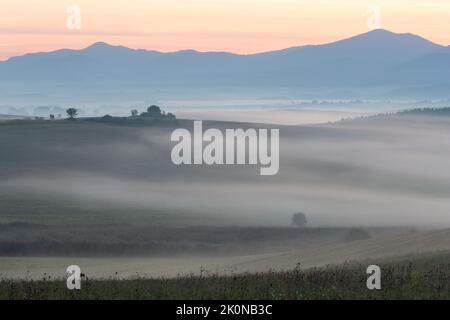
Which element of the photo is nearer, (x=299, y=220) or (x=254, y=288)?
(x=254, y=288)

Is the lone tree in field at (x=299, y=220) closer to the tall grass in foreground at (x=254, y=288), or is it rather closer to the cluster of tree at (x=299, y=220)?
the cluster of tree at (x=299, y=220)

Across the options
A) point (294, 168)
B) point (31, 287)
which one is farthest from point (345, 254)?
point (294, 168)

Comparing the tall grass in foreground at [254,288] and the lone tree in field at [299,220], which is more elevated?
the lone tree in field at [299,220]

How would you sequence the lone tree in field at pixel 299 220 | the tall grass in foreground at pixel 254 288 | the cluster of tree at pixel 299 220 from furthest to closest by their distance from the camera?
the lone tree in field at pixel 299 220, the cluster of tree at pixel 299 220, the tall grass in foreground at pixel 254 288

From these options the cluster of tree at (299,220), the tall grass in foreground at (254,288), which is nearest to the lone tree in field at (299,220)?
the cluster of tree at (299,220)

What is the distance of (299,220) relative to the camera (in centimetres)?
12075

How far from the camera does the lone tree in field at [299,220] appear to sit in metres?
117

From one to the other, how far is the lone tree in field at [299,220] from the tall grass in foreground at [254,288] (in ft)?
300

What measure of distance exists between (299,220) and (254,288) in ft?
326

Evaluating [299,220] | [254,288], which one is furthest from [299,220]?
[254,288]

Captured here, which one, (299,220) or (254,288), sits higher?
(299,220)

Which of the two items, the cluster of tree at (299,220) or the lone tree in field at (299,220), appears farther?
the lone tree in field at (299,220)

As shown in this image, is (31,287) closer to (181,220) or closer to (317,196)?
(181,220)

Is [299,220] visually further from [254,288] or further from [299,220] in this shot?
[254,288]
